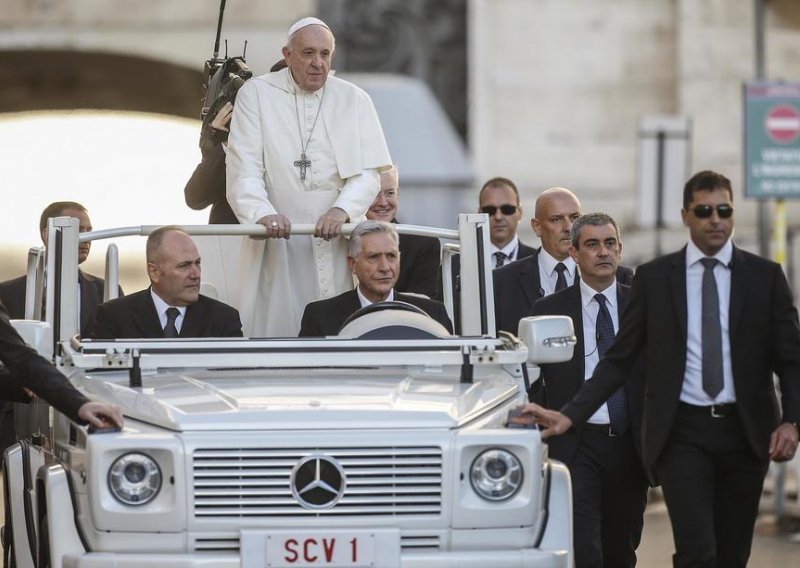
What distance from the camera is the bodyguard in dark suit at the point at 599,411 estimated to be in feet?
35.3

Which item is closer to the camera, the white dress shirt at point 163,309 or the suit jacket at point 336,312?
the suit jacket at point 336,312

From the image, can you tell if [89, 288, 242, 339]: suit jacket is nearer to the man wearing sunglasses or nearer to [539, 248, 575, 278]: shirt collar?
[539, 248, 575, 278]: shirt collar

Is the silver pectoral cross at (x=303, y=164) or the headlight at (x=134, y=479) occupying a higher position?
the silver pectoral cross at (x=303, y=164)

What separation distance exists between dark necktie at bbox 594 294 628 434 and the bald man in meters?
0.58

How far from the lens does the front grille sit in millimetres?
8430

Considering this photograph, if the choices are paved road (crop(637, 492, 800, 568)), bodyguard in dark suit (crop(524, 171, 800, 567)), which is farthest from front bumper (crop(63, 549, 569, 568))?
paved road (crop(637, 492, 800, 568))

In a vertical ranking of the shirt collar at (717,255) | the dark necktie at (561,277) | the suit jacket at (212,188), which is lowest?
the dark necktie at (561,277)

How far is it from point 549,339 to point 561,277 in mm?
2470

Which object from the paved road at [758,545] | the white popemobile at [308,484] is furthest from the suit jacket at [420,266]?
the paved road at [758,545]

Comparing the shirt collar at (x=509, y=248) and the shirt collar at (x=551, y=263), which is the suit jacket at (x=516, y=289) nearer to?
the shirt collar at (x=551, y=263)

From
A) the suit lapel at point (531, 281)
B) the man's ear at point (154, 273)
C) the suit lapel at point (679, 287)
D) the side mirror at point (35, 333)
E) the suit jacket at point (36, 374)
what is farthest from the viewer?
the suit lapel at point (531, 281)

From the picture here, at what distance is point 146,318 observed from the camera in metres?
10.4

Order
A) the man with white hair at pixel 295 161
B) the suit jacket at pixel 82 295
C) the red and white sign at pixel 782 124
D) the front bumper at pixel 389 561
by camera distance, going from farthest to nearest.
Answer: the red and white sign at pixel 782 124 < the suit jacket at pixel 82 295 < the man with white hair at pixel 295 161 < the front bumper at pixel 389 561

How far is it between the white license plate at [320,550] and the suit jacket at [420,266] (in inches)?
146
